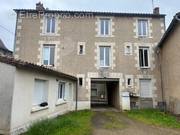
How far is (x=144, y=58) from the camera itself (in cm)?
1599

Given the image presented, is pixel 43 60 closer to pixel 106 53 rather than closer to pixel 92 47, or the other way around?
pixel 92 47

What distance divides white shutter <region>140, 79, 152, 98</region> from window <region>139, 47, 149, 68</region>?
4.26 feet

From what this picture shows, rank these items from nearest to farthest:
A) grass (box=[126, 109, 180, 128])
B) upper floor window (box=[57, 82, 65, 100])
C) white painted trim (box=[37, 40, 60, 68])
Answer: grass (box=[126, 109, 180, 128]) < upper floor window (box=[57, 82, 65, 100]) < white painted trim (box=[37, 40, 60, 68])

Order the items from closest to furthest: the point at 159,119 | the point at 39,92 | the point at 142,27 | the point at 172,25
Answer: the point at 39,92
the point at 159,119
the point at 172,25
the point at 142,27

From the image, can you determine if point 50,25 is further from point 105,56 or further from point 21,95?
point 21,95

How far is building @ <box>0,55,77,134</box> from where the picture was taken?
230 inches

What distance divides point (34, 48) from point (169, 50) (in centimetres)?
1033

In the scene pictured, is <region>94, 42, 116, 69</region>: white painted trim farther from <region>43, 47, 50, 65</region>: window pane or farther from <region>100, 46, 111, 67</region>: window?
<region>43, 47, 50, 65</region>: window pane

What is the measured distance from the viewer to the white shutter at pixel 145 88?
1545cm

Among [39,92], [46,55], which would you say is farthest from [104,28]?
[39,92]

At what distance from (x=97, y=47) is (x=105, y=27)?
1949 millimetres

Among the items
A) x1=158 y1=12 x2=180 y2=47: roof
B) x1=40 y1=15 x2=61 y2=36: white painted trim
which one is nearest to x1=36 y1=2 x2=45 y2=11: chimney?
x1=40 y1=15 x2=61 y2=36: white painted trim

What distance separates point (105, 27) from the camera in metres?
16.4

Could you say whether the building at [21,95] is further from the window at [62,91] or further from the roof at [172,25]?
the roof at [172,25]
